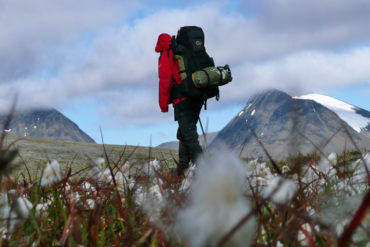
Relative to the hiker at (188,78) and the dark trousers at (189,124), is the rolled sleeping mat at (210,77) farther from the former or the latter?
the dark trousers at (189,124)

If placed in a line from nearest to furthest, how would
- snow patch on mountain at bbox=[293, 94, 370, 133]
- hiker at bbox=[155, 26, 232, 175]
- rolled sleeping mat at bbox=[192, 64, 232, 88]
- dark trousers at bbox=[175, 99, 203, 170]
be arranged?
snow patch on mountain at bbox=[293, 94, 370, 133], rolled sleeping mat at bbox=[192, 64, 232, 88], hiker at bbox=[155, 26, 232, 175], dark trousers at bbox=[175, 99, 203, 170]

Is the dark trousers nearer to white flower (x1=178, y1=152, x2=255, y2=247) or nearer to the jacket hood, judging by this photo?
the jacket hood

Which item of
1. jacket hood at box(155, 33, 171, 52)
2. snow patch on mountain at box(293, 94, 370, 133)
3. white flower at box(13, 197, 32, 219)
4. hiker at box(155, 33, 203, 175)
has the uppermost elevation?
jacket hood at box(155, 33, 171, 52)

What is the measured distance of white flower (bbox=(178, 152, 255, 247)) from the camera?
68 cm

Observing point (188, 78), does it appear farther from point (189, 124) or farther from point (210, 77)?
point (189, 124)

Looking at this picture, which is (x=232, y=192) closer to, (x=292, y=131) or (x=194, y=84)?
(x=292, y=131)

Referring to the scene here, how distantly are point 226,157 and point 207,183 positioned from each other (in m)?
0.05

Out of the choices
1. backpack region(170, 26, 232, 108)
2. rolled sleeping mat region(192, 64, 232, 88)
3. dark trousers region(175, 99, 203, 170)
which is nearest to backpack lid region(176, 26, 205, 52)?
backpack region(170, 26, 232, 108)

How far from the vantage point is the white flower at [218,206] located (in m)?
0.68

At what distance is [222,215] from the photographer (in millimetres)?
685

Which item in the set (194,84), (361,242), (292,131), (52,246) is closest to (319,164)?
(361,242)

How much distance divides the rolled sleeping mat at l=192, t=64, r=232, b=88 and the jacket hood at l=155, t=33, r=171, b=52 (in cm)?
90

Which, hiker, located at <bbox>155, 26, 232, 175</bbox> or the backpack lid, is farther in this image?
the backpack lid

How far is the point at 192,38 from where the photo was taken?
8055mm
